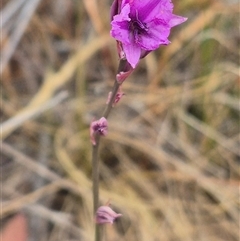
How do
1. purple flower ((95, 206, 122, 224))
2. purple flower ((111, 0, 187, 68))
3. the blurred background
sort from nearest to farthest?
1. purple flower ((111, 0, 187, 68))
2. purple flower ((95, 206, 122, 224))
3. the blurred background

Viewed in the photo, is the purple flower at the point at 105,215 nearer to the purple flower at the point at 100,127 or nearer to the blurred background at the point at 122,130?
the purple flower at the point at 100,127

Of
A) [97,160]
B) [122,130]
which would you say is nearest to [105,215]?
[97,160]

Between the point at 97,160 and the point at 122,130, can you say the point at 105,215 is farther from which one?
the point at 122,130

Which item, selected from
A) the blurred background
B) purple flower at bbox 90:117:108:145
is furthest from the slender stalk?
the blurred background

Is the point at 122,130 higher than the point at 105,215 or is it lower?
higher

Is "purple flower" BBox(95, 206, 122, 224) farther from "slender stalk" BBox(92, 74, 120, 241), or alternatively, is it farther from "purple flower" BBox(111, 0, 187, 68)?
"purple flower" BBox(111, 0, 187, 68)

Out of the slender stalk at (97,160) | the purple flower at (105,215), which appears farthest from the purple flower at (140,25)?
the purple flower at (105,215)
